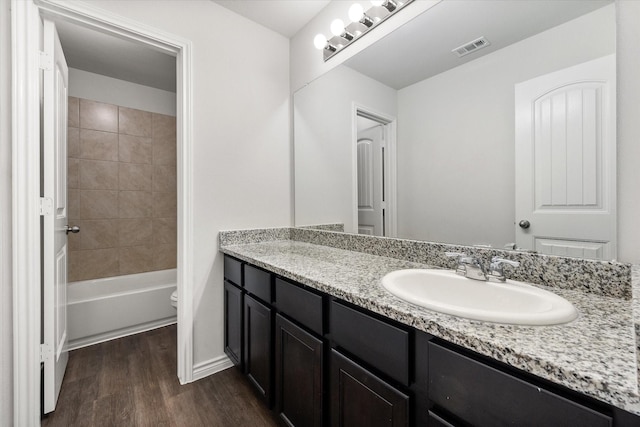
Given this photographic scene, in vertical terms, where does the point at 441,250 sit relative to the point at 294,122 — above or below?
below

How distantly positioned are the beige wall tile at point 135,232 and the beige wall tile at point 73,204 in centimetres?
33

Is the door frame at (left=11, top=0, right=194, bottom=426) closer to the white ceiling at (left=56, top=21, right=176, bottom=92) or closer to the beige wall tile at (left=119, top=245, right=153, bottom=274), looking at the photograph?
the white ceiling at (left=56, top=21, right=176, bottom=92)

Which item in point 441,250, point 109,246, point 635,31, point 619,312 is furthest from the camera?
point 109,246

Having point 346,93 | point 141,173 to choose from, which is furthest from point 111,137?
point 346,93

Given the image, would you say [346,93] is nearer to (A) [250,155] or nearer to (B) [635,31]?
(A) [250,155]

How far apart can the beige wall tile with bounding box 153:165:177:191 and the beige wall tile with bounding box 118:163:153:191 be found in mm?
56

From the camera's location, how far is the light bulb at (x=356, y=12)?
1594 millimetres

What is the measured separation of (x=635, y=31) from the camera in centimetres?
83

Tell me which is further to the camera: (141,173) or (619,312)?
(141,173)

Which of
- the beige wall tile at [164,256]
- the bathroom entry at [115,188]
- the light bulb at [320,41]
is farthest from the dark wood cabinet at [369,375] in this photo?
the beige wall tile at [164,256]

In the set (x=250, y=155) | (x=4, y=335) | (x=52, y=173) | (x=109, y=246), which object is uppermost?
(x=250, y=155)

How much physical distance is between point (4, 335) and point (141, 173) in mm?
1886

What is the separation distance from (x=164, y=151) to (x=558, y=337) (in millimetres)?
3397

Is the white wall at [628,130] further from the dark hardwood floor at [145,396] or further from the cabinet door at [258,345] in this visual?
the dark hardwood floor at [145,396]
